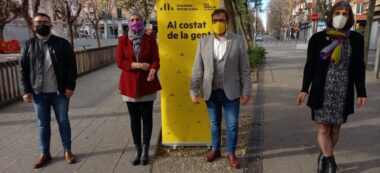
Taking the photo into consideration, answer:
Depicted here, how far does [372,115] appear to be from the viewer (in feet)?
20.2

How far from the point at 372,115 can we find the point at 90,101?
5.99m

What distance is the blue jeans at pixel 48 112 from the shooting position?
3.89 m

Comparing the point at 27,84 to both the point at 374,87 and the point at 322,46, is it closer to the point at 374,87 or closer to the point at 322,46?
the point at 322,46

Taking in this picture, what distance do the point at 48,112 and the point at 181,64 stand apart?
1.73 meters

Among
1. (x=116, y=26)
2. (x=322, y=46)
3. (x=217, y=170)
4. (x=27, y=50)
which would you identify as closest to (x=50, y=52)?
(x=27, y=50)

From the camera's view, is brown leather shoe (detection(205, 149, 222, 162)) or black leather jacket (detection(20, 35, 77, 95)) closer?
black leather jacket (detection(20, 35, 77, 95))

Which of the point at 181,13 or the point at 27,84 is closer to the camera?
the point at 27,84

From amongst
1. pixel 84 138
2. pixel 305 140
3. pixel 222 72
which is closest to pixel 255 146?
pixel 305 140

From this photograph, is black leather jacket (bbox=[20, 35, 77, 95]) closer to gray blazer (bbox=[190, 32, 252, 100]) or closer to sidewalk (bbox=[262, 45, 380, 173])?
gray blazer (bbox=[190, 32, 252, 100])

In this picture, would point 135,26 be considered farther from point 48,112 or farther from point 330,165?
point 330,165

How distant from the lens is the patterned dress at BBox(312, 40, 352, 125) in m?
3.33

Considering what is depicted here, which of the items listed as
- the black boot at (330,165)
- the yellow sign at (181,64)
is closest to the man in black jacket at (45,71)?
the yellow sign at (181,64)

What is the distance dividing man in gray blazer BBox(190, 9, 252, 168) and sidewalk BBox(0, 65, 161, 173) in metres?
1.17

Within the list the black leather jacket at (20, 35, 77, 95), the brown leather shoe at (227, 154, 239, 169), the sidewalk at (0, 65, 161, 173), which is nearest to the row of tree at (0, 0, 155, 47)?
the sidewalk at (0, 65, 161, 173)
